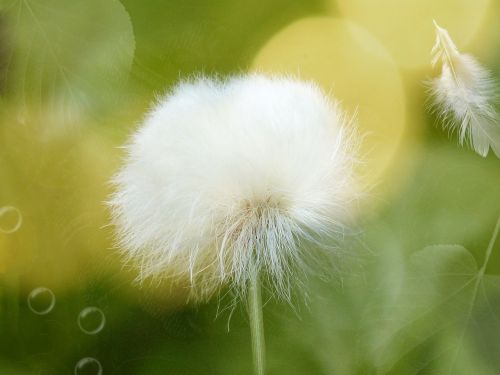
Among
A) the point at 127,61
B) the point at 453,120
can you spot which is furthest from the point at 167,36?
the point at 453,120

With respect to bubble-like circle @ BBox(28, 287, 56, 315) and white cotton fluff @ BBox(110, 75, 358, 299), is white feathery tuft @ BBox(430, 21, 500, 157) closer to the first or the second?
white cotton fluff @ BBox(110, 75, 358, 299)

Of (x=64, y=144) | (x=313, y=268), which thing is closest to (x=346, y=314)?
(x=313, y=268)

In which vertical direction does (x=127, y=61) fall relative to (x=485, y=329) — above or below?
above

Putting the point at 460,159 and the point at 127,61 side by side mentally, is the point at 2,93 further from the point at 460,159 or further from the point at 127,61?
the point at 460,159

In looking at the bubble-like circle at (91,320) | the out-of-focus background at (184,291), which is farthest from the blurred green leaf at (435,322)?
the bubble-like circle at (91,320)

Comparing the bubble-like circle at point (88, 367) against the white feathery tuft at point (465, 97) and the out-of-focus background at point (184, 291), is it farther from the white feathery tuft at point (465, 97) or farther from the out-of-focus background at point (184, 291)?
the white feathery tuft at point (465, 97)

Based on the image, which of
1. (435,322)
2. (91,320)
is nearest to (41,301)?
(91,320)

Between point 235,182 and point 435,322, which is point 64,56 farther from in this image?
point 435,322
